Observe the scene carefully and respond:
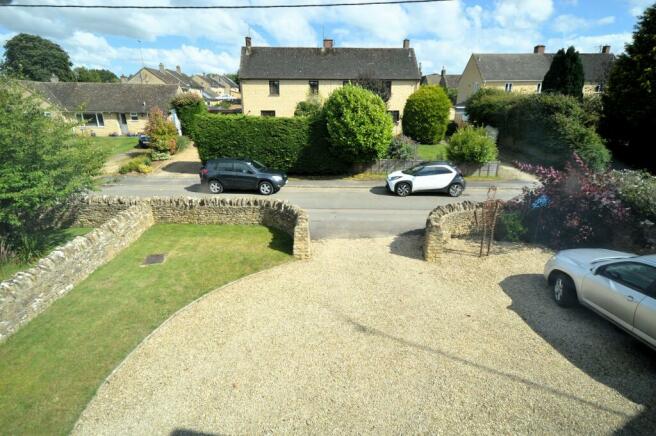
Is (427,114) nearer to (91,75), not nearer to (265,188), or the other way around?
(265,188)

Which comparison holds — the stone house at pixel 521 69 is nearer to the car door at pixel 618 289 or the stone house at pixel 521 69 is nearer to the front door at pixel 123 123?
the car door at pixel 618 289

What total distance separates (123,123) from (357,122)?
3222cm

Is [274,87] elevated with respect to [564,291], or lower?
A: elevated

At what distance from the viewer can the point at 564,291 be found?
7.31 m

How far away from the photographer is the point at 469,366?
230 inches

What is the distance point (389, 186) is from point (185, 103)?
60.3ft

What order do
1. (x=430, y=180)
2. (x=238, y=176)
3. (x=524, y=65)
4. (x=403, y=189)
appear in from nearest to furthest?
(x=430, y=180)
(x=403, y=189)
(x=238, y=176)
(x=524, y=65)

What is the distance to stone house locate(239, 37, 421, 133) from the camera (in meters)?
31.4

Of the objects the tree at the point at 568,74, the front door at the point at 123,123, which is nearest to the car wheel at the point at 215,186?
the tree at the point at 568,74

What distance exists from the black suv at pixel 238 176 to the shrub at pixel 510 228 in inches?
390

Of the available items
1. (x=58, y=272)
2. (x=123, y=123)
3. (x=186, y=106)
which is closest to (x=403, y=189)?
(x=58, y=272)

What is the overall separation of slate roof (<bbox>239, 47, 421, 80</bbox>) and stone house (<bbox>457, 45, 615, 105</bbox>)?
12.3 m

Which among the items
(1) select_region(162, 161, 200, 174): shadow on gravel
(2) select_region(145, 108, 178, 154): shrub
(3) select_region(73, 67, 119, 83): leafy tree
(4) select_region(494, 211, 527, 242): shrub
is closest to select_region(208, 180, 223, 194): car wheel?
(1) select_region(162, 161, 200, 174): shadow on gravel

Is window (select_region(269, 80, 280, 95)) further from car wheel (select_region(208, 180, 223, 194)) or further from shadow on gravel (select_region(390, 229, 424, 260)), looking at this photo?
shadow on gravel (select_region(390, 229, 424, 260))
